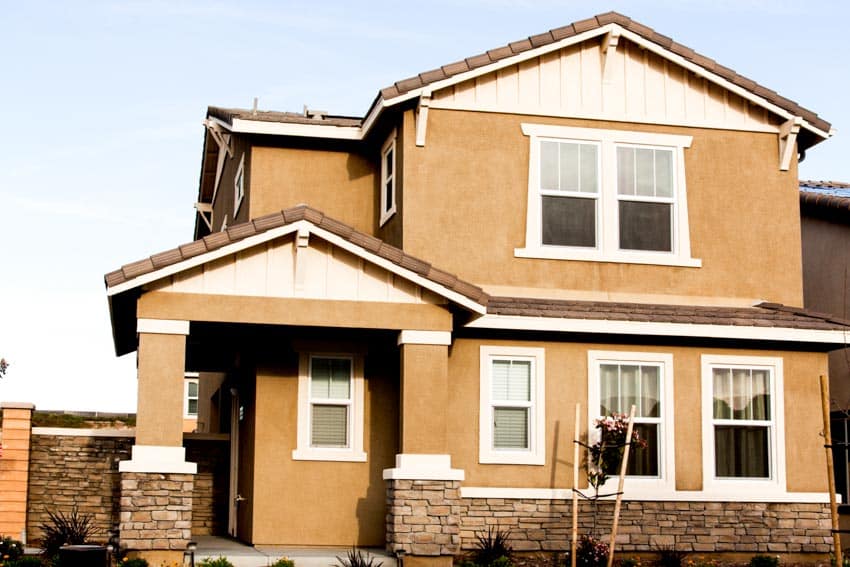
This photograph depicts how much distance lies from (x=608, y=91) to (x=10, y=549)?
35.6 feet

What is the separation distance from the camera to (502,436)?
16.8 meters

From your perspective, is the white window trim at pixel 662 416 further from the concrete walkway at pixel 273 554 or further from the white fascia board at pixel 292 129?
the white fascia board at pixel 292 129

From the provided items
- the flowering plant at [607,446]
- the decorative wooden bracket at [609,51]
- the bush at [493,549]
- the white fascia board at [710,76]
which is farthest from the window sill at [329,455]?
the white fascia board at [710,76]

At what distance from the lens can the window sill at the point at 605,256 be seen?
58.6ft

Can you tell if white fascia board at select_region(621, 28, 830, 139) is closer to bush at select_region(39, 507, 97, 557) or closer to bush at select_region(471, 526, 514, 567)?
bush at select_region(471, 526, 514, 567)

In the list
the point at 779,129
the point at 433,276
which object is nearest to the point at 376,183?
the point at 433,276

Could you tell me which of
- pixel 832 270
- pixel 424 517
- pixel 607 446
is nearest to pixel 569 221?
pixel 607 446

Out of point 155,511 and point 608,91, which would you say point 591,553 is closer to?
point 155,511

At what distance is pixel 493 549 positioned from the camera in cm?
1581

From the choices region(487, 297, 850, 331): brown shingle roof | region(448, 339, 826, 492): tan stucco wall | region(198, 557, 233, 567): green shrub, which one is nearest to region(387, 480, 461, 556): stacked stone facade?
region(448, 339, 826, 492): tan stucco wall

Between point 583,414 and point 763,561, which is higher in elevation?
point 583,414

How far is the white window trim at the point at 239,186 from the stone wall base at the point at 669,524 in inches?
289

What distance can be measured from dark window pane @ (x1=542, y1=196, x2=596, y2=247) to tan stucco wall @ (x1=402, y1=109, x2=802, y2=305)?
0.34 metres

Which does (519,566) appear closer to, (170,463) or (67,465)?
(170,463)
